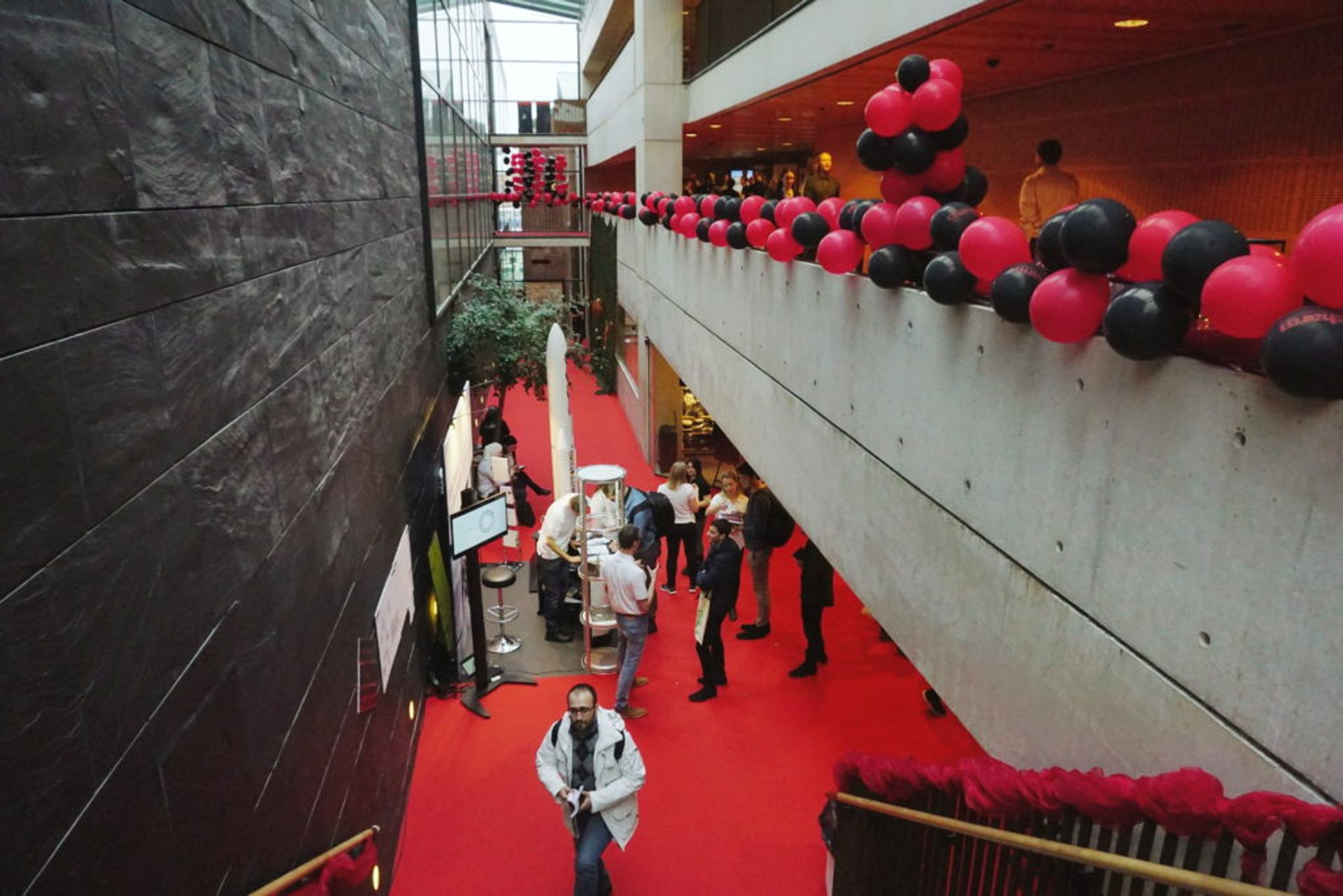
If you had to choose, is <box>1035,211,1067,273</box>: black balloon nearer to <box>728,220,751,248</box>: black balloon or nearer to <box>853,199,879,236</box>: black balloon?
<box>853,199,879,236</box>: black balloon

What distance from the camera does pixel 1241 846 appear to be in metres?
2.55

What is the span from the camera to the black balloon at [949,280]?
3.97 meters

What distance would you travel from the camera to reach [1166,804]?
253cm

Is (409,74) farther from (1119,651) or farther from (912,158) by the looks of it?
(1119,651)

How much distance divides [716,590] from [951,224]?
483cm

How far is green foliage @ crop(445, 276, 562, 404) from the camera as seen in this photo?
10797 millimetres

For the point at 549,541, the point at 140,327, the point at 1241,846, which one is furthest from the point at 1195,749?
the point at 549,541

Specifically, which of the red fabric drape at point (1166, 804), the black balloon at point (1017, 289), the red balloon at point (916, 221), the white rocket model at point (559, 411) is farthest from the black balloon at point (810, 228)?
the white rocket model at point (559, 411)

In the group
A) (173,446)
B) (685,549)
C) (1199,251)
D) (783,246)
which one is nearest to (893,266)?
(783,246)

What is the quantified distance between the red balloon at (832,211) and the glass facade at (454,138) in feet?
14.4

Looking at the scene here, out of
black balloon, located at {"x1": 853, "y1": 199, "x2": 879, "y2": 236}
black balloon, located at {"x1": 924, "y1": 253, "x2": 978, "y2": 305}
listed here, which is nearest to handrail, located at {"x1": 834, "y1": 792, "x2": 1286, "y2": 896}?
black balloon, located at {"x1": 924, "y1": 253, "x2": 978, "y2": 305}

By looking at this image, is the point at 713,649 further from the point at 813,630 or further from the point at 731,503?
the point at 731,503

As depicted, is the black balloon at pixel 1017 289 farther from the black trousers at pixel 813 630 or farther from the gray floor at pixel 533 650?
the gray floor at pixel 533 650

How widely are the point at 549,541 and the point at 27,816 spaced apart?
7.54 meters
